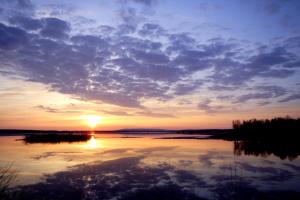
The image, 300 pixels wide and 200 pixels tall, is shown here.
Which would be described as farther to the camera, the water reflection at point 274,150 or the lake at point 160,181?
the water reflection at point 274,150

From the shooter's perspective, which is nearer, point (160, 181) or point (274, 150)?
point (160, 181)

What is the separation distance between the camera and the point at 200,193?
14.8 metres

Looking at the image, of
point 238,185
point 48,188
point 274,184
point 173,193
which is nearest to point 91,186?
point 48,188

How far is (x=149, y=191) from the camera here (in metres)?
15.1

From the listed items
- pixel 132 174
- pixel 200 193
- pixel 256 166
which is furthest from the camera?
pixel 256 166

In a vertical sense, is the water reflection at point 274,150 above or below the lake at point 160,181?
above

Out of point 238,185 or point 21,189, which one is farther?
point 238,185

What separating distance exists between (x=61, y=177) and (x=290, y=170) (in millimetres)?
15884

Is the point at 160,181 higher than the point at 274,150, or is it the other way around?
the point at 274,150

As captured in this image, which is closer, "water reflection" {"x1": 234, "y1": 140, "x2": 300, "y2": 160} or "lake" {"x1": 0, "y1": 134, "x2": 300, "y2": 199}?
"lake" {"x1": 0, "y1": 134, "x2": 300, "y2": 199}

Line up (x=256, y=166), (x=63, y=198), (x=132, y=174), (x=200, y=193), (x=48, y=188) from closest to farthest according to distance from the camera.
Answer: (x=63, y=198) < (x=200, y=193) < (x=48, y=188) < (x=132, y=174) < (x=256, y=166)

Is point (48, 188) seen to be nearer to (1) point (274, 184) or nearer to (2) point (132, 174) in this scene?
(2) point (132, 174)

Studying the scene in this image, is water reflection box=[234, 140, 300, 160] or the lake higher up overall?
water reflection box=[234, 140, 300, 160]

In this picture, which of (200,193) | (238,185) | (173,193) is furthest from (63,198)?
(238,185)
